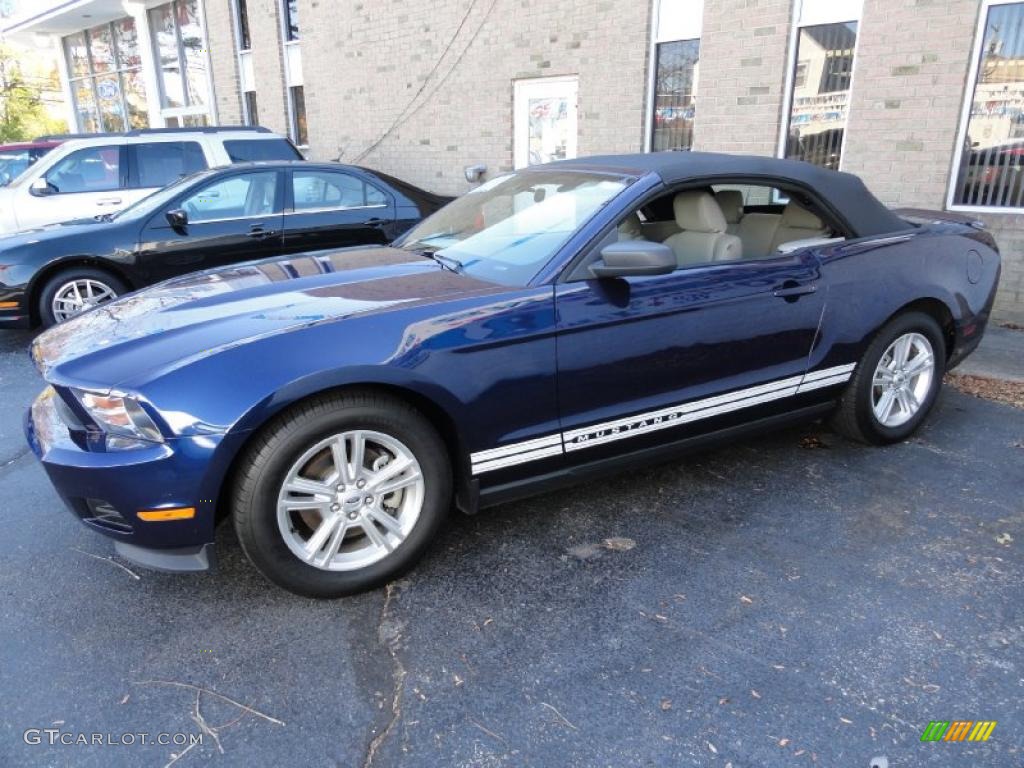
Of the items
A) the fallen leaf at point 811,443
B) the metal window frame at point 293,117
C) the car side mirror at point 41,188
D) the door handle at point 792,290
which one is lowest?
the fallen leaf at point 811,443

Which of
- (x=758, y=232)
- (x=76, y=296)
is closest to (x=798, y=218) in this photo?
(x=758, y=232)

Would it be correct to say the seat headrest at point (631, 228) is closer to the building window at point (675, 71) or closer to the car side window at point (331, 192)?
the car side window at point (331, 192)

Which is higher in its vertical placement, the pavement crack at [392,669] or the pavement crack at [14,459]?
the pavement crack at [392,669]

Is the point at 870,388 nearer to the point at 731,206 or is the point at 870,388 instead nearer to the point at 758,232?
the point at 758,232

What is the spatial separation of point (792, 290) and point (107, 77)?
24.1 m

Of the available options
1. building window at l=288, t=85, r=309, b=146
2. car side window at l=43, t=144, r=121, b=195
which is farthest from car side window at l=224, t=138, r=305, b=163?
building window at l=288, t=85, r=309, b=146

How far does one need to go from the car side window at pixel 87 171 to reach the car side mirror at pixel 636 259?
7.70 metres

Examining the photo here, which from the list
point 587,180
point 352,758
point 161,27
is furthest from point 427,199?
point 161,27

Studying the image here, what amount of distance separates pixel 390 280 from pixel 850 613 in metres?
2.17

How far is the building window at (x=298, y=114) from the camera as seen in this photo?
14.4 metres

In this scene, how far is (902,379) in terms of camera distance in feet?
13.2

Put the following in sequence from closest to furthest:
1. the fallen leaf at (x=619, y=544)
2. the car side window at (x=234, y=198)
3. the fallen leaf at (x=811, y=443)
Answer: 1. the fallen leaf at (x=619, y=544)
2. the fallen leaf at (x=811, y=443)
3. the car side window at (x=234, y=198)

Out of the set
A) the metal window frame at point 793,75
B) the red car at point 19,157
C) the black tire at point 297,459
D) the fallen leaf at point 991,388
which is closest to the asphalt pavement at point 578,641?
the black tire at point 297,459

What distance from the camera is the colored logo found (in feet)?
6.83
